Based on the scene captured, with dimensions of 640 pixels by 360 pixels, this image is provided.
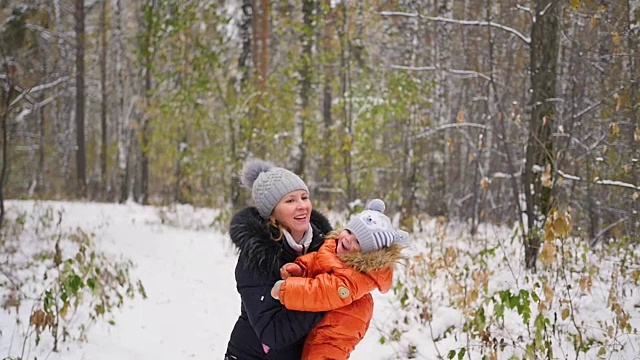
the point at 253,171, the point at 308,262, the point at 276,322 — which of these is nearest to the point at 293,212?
the point at 308,262

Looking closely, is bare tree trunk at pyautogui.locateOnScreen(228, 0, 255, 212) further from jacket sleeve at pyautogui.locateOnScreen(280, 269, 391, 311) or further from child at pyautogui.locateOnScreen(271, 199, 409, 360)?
jacket sleeve at pyautogui.locateOnScreen(280, 269, 391, 311)

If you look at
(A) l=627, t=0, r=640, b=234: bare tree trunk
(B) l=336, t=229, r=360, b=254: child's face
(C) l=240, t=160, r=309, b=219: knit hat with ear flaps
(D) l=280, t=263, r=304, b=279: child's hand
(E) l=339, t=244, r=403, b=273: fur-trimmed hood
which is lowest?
(D) l=280, t=263, r=304, b=279: child's hand

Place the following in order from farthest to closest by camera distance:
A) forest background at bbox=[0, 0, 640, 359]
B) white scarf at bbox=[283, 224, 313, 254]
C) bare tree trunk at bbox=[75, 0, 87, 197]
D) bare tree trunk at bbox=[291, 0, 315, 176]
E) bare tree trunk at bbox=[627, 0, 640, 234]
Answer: bare tree trunk at bbox=[75, 0, 87, 197] < bare tree trunk at bbox=[291, 0, 315, 176] < forest background at bbox=[0, 0, 640, 359] < bare tree trunk at bbox=[627, 0, 640, 234] < white scarf at bbox=[283, 224, 313, 254]

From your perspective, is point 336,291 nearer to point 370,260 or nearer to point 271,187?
point 370,260

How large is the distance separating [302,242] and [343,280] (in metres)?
0.41

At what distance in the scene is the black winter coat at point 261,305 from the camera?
2299mm

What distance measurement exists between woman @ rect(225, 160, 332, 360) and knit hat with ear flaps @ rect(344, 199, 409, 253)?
28cm

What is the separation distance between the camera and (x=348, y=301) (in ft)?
7.44

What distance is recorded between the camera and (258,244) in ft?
7.74

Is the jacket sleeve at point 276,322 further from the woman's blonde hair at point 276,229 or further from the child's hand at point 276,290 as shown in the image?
the woman's blonde hair at point 276,229

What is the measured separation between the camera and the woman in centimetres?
230

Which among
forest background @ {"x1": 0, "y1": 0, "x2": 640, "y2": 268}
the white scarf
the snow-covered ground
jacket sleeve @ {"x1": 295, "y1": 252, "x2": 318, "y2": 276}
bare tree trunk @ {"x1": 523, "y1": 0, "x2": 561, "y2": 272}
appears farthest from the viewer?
forest background @ {"x1": 0, "y1": 0, "x2": 640, "y2": 268}

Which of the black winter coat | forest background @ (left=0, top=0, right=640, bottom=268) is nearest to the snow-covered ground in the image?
forest background @ (left=0, top=0, right=640, bottom=268)

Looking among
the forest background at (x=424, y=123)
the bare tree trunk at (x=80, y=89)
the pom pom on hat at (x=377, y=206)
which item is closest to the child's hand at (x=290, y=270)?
the pom pom on hat at (x=377, y=206)
